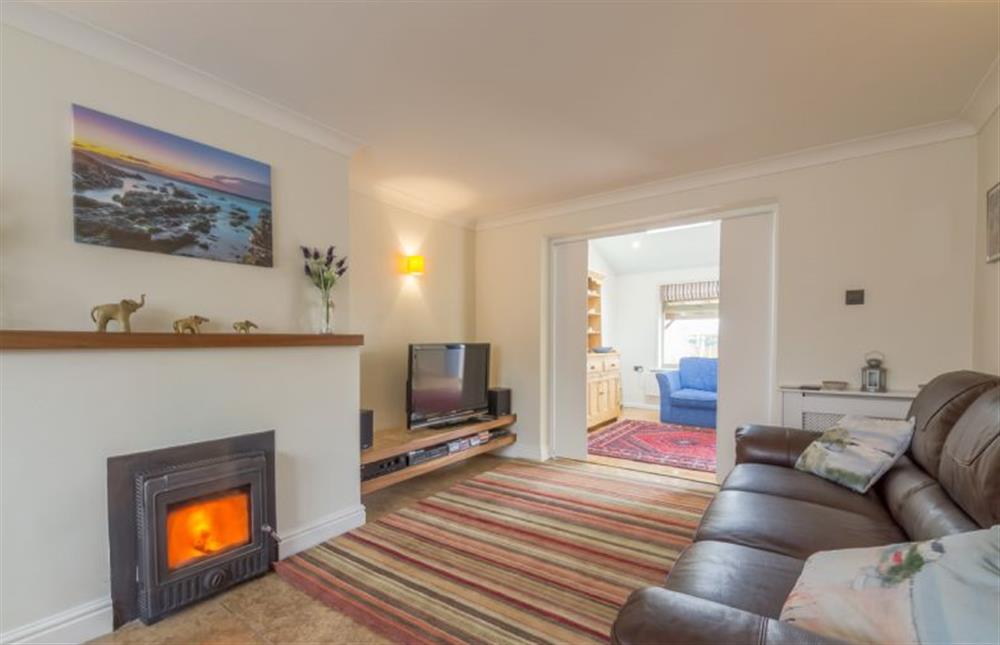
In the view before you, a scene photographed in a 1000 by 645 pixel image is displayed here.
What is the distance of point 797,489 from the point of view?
6.44ft

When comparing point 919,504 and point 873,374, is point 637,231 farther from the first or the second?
point 919,504

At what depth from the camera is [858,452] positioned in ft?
6.81

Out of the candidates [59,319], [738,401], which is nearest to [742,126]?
[738,401]

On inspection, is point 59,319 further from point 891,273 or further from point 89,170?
point 891,273

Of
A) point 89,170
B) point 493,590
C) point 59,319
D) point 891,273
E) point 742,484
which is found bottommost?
point 493,590

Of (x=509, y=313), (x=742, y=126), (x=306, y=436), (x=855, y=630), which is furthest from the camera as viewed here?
(x=509, y=313)

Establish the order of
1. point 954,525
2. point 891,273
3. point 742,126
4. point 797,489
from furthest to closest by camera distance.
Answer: point 891,273, point 742,126, point 797,489, point 954,525

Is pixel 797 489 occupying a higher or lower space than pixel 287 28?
lower

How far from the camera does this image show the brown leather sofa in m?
0.83

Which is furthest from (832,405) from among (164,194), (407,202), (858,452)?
(164,194)

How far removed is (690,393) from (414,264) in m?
4.01

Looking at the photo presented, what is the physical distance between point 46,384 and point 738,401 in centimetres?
391

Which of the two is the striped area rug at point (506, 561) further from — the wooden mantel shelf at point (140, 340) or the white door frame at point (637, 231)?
the wooden mantel shelf at point (140, 340)

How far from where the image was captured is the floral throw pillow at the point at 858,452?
6.53 feet
